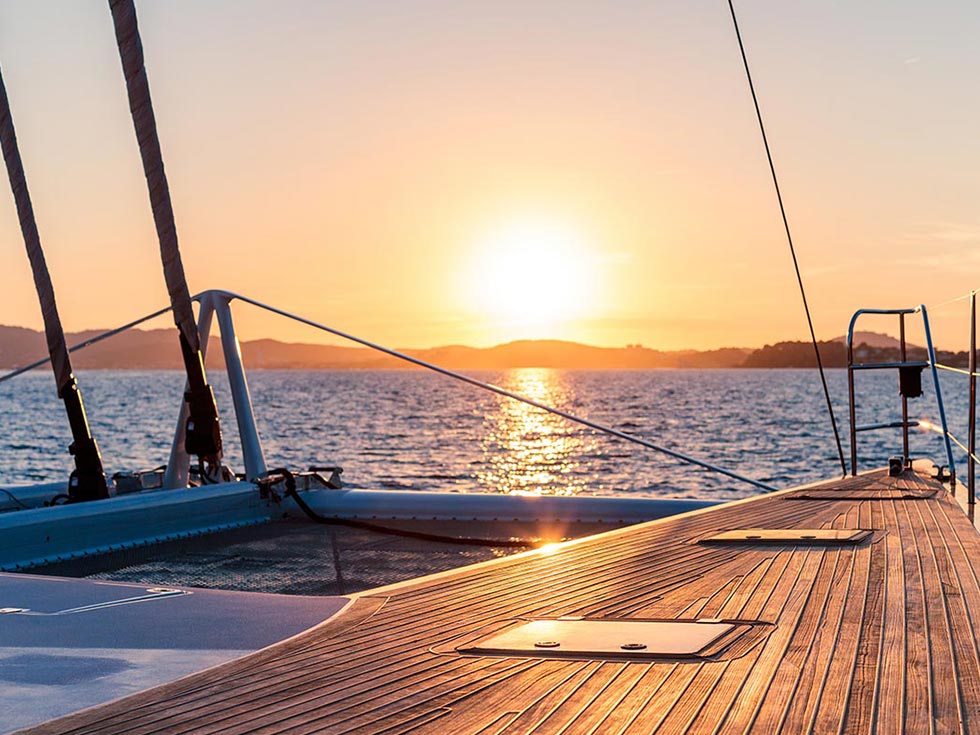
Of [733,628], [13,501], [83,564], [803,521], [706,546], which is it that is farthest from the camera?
[13,501]

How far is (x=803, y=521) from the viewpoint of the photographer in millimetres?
5805

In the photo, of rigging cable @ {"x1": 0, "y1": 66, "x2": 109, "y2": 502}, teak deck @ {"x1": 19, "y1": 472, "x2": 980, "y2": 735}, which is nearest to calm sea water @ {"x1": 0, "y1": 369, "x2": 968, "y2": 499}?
rigging cable @ {"x1": 0, "y1": 66, "x2": 109, "y2": 502}

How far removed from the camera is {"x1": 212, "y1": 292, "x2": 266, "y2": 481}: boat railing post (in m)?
9.02

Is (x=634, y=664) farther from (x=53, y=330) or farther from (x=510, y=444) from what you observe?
(x=510, y=444)

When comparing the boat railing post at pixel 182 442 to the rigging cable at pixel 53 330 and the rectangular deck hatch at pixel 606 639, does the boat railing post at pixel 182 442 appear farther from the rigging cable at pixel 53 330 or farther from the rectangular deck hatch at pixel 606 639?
the rectangular deck hatch at pixel 606 639

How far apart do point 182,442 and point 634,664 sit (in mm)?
6582

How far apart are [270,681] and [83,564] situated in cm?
440

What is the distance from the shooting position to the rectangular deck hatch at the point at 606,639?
9.96 feet

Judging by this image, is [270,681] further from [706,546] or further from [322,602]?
[706,546]

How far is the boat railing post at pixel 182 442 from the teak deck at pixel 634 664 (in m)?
4.80

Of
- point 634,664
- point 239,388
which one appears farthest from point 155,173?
point 634,664

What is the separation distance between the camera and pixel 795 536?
16.9 ft

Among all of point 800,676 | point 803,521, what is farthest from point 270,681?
point 803,521

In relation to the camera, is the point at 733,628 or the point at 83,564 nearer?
the point at 733,628
